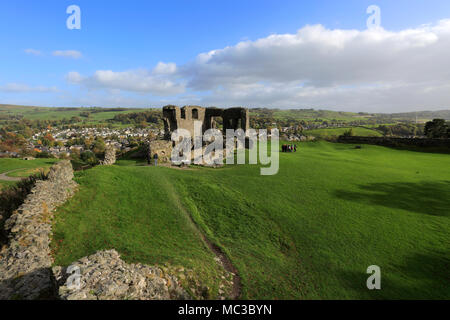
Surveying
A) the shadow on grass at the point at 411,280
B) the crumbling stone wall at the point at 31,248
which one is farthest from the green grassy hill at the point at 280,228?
the crumbling stone wall at the point at 31,248

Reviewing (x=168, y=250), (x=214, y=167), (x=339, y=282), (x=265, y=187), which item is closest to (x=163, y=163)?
(x=214, y=167)

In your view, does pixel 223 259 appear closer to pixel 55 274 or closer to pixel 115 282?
pixel 115 282

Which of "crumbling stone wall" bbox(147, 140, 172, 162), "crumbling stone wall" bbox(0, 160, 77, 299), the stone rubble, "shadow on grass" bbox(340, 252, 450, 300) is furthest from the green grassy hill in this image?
"crumbling stone wall" bbox(147, 140, 172, 162)

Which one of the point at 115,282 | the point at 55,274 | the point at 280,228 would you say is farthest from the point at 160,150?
the point at 115,282

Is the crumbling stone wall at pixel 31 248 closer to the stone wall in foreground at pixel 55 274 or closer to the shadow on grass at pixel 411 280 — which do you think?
the stone wall in foreground at pixel 55 274

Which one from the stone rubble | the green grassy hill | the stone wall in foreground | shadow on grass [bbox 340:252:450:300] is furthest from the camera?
the green grassy hill

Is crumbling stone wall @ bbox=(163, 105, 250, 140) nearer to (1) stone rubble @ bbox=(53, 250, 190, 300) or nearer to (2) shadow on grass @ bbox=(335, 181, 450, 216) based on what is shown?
(2) shadow on grass @ bbox=(335, 181, 450, 216)
